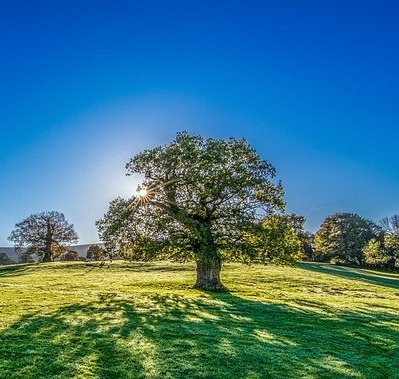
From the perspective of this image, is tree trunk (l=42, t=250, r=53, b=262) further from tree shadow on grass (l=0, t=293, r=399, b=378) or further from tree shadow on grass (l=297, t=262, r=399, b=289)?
tree shadow on grass (l=0, t=293, r=399, b=378)

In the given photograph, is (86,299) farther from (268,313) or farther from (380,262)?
(380,262)

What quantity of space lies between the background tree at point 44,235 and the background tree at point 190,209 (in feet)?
196

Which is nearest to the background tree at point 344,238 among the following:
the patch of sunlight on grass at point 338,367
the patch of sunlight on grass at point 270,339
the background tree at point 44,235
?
the background tree at point 44,235

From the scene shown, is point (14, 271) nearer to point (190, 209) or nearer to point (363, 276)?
point (190, 209)

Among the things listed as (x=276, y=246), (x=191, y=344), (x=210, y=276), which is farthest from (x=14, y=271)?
(x=191, y=344)

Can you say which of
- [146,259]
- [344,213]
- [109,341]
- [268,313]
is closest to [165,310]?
[268,313]

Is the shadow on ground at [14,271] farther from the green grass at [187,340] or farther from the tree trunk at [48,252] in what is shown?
the green grass at [187,340]

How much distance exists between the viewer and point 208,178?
31.2 m

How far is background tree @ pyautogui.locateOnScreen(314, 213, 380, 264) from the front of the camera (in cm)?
10488

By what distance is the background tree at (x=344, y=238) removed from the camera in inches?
4129

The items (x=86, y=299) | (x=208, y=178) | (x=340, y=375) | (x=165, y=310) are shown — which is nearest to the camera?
(x=340, y=375)

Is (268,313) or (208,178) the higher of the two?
(208,178)

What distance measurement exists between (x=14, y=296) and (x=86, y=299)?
4.75 metres

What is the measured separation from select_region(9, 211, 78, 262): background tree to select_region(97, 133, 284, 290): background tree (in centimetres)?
5980
